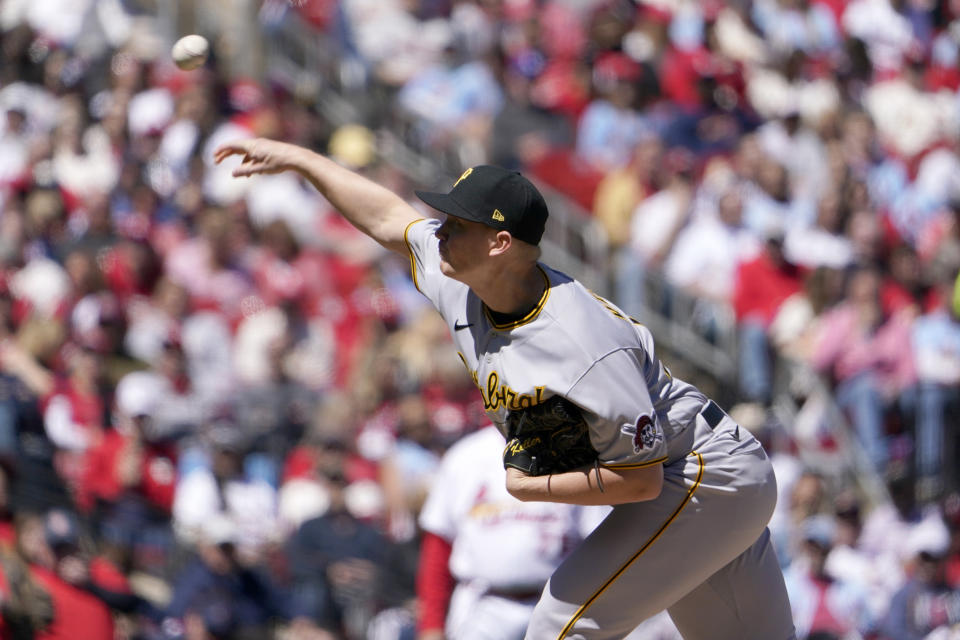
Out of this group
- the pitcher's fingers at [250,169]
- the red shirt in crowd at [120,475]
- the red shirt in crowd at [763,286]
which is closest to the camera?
the pitcher's fingers at [250,169]

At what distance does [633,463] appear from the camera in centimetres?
363

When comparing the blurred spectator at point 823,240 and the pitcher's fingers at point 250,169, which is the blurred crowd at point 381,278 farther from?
the pitcher's fingers at point 250,169

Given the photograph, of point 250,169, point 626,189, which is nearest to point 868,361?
point 626,189

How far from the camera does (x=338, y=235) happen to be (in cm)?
1044

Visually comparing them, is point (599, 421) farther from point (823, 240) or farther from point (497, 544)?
point (823, 240)

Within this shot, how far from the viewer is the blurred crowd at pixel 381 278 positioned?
7.55 meters

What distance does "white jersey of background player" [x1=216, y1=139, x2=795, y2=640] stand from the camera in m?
3.64

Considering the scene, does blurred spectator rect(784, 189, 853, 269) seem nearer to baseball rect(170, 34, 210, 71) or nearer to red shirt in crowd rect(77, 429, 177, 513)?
red shirt in crowd rect(77, 429, 177, 513)

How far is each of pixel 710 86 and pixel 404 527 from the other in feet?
20.2

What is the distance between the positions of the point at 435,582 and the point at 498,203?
7.80 feet

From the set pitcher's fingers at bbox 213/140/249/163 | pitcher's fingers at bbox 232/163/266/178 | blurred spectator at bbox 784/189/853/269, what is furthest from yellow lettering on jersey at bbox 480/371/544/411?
blurred spectator at bbox 784/189/853/269

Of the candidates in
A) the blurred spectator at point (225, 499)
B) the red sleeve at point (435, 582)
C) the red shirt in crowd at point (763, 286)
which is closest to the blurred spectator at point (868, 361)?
the red shirt in crowd at point (763, 286)

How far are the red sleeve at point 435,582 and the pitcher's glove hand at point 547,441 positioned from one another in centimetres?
189

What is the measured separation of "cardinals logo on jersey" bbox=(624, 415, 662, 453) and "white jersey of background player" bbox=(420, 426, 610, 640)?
154 centimetres
